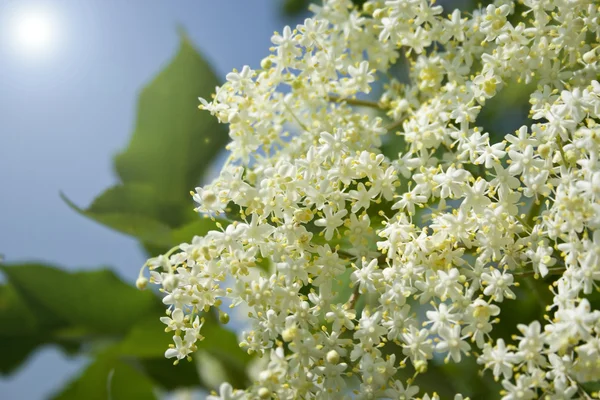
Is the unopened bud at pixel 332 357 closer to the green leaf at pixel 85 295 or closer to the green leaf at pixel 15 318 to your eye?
the green leaf at pixel 85 295

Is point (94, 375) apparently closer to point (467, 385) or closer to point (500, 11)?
point (467, 385)

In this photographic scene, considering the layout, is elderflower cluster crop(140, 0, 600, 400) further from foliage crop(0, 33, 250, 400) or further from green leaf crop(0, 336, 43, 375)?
green leaf crop(0, 336, 43, 375)

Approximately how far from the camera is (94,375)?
3.16ft

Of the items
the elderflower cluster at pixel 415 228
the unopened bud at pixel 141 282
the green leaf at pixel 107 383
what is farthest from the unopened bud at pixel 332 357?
the green leaf at pixel 107 383

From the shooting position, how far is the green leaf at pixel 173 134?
3.27 feet

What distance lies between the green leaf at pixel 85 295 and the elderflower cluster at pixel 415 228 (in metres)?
0.36

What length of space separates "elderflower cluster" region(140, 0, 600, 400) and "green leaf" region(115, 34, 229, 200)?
0.30 m

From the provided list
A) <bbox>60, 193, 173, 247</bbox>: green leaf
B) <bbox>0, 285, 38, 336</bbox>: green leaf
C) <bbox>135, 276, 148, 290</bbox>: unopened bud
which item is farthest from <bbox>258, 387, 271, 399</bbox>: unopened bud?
<bbox>0, 285, 38, 336</bbox>: green leaf

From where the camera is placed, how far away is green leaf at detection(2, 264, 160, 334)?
981 millimetres

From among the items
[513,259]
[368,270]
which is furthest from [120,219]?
[513,259]

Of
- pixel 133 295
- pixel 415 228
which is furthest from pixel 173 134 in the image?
pixel 415 228

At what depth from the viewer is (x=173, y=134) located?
1.00m

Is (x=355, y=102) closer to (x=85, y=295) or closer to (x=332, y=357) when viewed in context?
(x=332, y=357)

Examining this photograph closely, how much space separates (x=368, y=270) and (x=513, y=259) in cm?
13
